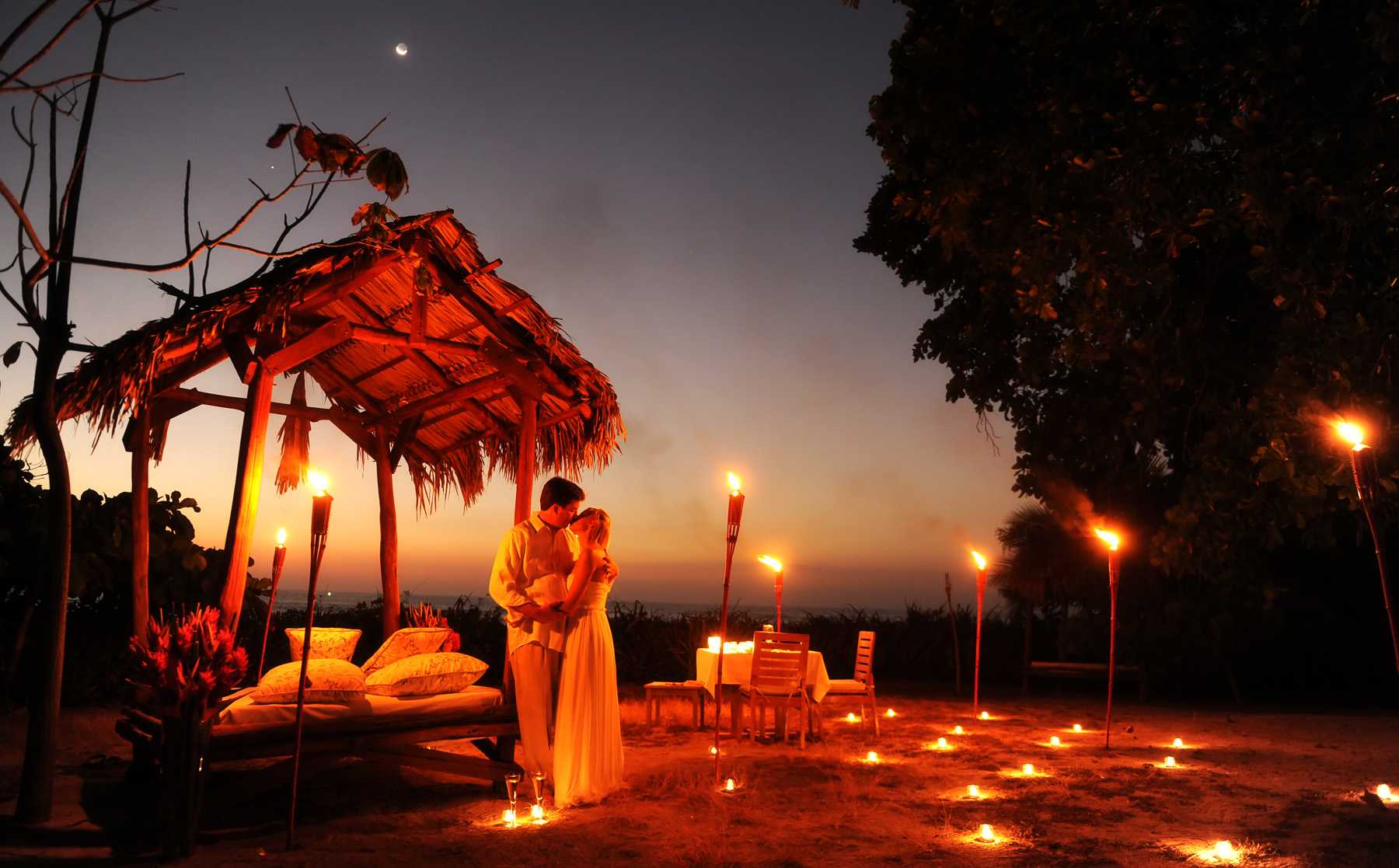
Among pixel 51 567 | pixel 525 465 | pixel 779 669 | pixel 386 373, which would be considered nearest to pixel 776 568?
pixel 779 669

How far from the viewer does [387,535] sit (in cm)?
793

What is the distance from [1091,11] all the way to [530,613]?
203 inches

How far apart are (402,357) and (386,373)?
40cm

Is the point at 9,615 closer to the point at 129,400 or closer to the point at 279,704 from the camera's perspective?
the point at 129,400

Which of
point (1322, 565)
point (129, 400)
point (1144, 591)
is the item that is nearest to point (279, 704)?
point (129, 400)

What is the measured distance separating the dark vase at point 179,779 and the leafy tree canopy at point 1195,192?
5436 millimetres

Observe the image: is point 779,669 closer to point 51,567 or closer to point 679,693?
point 679,693

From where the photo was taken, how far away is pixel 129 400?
5316 millimetres

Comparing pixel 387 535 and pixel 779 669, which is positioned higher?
pixel 387 535

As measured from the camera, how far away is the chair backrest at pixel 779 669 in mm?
7473

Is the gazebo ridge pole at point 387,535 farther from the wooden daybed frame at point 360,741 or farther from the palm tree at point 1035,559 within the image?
the palm tree at point 1035,559

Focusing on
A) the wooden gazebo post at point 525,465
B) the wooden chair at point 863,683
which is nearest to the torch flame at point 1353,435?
the wooden gazebo post at point 525,465

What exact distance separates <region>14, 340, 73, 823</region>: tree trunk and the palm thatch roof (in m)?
0.42

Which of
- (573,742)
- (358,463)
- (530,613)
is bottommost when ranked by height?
(573,742)
